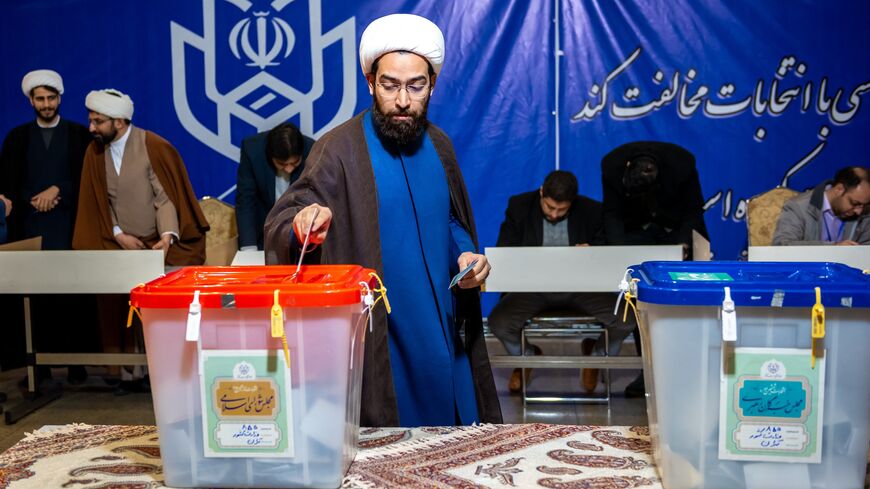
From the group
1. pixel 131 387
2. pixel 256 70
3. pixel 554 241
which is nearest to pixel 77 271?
pixel 131 387

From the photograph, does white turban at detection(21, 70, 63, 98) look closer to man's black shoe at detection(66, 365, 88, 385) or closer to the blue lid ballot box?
man's black shoe at detection(66, 365, 88, 385)

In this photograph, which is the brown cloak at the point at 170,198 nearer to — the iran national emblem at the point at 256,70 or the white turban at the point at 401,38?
the iran national emblem at the point at 256,70

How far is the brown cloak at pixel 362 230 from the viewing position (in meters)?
2.10

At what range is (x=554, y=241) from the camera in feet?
17.1

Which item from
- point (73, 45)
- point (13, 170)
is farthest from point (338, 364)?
point (73, 45)

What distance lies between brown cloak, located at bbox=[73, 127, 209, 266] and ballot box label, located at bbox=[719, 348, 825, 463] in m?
4.22

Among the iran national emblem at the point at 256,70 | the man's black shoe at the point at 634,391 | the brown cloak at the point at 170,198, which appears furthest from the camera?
the iran national emblem at the point at 256,70

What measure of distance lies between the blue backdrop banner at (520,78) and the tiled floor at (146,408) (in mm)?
1315

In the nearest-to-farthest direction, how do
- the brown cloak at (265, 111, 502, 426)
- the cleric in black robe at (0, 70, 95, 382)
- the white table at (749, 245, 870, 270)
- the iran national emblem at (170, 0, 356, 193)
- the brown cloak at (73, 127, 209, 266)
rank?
the brown cloak at (265, 111, 502, 426) < the white table at (749, 245, 870, 270) < the brown cloak at (73, 127, 209, 266) < the cleric in black robe at (0, 70, 95, 382) < the iran national emblem at (170, 0, 356, 193)

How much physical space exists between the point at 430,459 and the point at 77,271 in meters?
3.38

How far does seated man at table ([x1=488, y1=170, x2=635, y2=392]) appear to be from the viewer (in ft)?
16.2

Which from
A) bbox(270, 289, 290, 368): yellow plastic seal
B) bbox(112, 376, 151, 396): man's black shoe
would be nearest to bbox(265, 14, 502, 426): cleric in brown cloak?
bbox(270, 289, 290, 368): yellow plastic seal

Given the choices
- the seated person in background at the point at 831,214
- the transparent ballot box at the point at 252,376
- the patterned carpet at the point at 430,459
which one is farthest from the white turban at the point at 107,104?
the transparent ballot box at the point at 252,376

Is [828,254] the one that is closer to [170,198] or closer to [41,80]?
[170,198]
